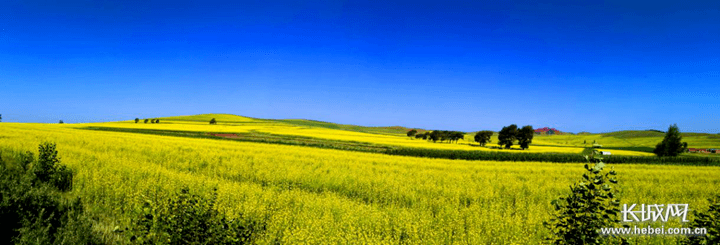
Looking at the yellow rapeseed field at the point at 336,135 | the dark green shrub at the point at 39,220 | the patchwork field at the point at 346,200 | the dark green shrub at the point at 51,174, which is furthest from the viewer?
the yellow rapeseed field at the point at 336,135

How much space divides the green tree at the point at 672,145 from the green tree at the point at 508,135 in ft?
61.7

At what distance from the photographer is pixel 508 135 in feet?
181

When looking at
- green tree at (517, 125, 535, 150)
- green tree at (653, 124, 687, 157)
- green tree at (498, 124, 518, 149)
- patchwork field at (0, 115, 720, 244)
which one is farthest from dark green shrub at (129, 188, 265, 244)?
green tree at (653, 124, 687, 157)

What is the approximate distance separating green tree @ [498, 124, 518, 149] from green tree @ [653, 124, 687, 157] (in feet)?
61.7

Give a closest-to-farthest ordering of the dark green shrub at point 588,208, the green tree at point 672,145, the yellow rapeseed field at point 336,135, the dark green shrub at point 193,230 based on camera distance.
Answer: the dark green shrub at point 588,208 → the dark green shrub at point 193,230 → the green tree at point 672,145 → the yellow rapeseed field at point 336,135

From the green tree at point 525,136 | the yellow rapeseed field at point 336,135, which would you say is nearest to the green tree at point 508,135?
the green tree at point 525,136

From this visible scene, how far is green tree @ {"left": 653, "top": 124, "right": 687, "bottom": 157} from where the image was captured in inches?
1738

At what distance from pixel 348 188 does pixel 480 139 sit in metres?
56.5

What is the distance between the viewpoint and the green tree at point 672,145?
4416cm

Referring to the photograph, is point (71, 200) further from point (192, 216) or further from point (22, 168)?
point (22, 168)

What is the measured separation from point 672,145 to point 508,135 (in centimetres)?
2103

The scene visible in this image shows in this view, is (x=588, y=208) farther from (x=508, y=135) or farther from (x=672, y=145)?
(x=672, y=145)

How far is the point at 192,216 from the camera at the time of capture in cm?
402

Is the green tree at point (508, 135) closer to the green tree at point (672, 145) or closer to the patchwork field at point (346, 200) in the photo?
the green tree at point (672, 145)
